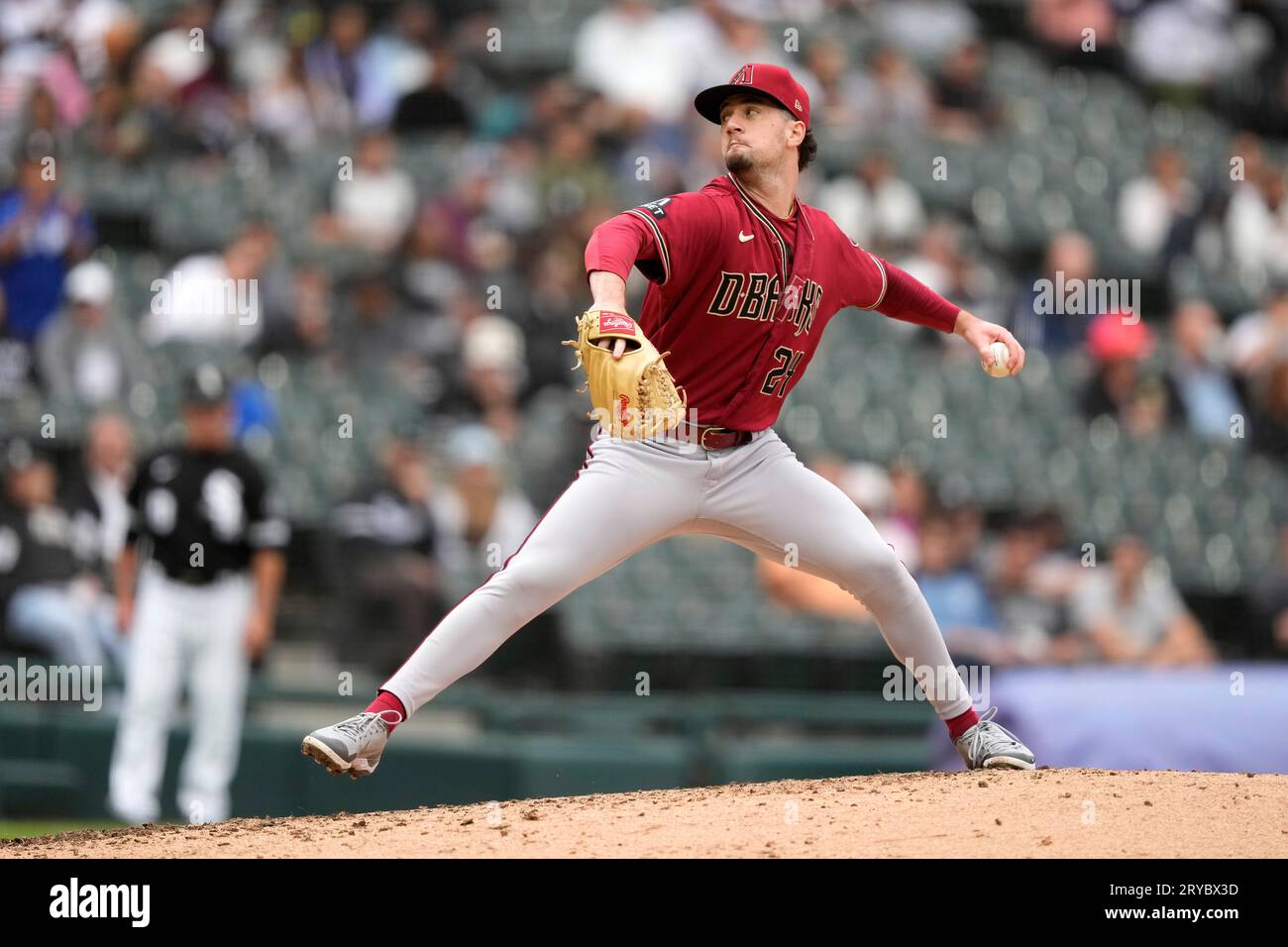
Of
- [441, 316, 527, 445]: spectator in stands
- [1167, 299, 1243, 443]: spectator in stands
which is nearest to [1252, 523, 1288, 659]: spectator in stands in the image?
[1167, 299, 1243, 443]: spectator in stands

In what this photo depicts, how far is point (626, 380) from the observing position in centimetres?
414

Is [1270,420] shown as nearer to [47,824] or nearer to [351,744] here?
→ [47,824]

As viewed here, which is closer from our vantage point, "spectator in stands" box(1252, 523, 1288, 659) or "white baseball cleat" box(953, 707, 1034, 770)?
"white baseball cleat" box(953, 707, 1034, 770)

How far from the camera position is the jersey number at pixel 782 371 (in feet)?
16.1

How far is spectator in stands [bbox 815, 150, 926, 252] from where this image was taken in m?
11.0

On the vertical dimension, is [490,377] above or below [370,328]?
below

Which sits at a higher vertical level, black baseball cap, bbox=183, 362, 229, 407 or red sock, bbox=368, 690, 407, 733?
black baseball cap, bbox=183, 362, 229, 407

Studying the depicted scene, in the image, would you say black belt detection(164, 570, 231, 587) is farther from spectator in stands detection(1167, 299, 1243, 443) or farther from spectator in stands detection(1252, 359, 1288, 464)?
spectator in stands detection(1252, 359, 1288, 464)

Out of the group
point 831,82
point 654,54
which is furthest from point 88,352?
point 831,82

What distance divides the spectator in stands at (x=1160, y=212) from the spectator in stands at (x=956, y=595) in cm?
382

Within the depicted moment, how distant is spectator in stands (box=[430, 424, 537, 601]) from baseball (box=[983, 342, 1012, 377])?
407 centimetres

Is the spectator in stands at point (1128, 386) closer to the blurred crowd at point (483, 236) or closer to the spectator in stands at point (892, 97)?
the blurred crowd at point (483, 236)

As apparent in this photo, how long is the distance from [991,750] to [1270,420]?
6404 millimetres

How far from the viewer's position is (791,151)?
4.98 m
